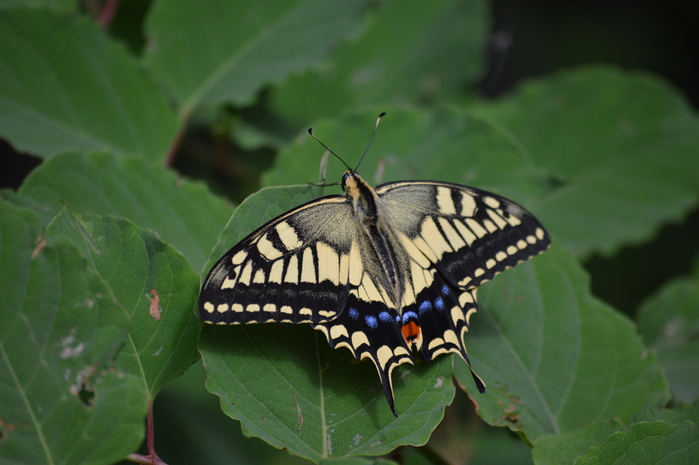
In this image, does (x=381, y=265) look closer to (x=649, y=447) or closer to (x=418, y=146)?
(x=418, y=146)

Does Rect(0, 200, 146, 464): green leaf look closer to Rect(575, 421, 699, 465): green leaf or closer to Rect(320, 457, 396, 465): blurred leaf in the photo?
Rect(320, 457, 396, 465): blurred leaf

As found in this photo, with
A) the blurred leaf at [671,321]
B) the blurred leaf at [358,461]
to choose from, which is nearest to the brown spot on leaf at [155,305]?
the blurred leaf at [358,461]

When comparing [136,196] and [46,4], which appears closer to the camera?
[136,196]

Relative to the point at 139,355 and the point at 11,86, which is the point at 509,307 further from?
the point at 11,86

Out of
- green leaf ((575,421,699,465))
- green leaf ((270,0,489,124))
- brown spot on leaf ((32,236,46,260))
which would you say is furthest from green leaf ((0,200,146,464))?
green leaf ((270,0,489,124))

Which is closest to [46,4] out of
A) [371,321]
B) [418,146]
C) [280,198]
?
[280,198]

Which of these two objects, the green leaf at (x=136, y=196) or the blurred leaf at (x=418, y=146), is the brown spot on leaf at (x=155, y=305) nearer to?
the green leaf at (x=136, y=196)

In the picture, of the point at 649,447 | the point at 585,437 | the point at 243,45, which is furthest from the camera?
Answer: the point at 243,45
